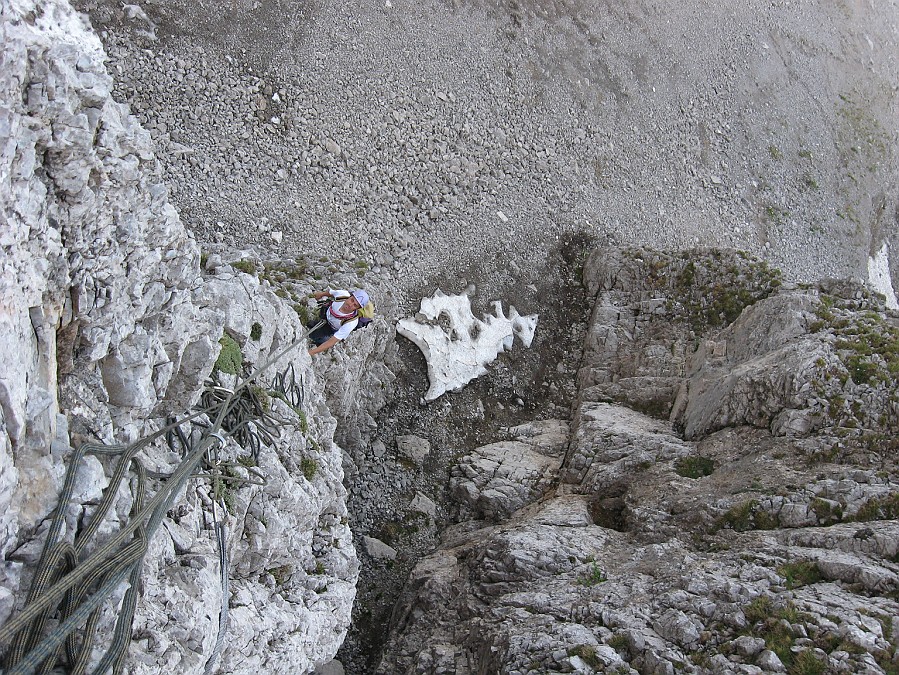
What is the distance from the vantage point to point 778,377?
516 inches

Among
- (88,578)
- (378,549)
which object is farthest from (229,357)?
(378,549)

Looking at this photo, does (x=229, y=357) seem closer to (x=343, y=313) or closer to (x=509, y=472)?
(x=343, y=313)

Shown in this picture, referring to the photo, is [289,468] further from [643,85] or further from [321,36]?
[643,85]

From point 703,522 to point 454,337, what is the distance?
888 cm

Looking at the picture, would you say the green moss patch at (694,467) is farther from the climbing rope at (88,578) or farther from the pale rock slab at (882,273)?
the pale rock slab at (882,273)

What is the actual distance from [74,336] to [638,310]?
1689 cm

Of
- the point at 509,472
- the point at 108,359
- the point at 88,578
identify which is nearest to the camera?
the point at 88,578

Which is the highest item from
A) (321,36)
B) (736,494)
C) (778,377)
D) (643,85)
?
(643,85)

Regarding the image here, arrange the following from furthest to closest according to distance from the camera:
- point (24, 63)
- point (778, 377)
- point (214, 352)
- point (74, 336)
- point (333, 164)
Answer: point (333, 164)
point (778, 377)
point (214, 352)
point (74, 336)
point (24, 63)

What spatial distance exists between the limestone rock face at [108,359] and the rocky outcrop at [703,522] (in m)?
4.07

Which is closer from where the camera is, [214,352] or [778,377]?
[214,352]

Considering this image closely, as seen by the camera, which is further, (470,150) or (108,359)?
(470,150)

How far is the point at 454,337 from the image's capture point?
18.4 m

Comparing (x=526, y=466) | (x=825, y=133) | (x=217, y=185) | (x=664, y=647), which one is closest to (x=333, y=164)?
(x=217, y=185)
